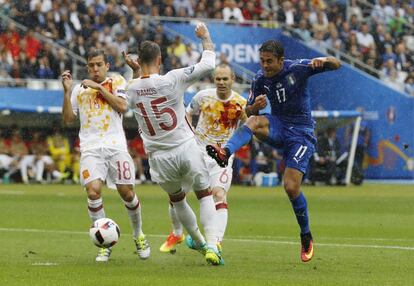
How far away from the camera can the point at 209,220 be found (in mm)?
12203

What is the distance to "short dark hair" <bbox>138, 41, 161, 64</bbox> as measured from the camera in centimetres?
1177

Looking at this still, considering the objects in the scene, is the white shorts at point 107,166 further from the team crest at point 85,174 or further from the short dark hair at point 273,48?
the short dark hair at point 273,48

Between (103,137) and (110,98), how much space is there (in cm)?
57

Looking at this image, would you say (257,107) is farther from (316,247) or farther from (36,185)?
(36,185)

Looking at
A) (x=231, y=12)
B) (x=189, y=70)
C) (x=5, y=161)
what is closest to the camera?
(x=189, y=70)

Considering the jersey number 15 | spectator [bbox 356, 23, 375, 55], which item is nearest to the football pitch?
the jersey number 15

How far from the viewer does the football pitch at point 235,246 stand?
10805 millimetres

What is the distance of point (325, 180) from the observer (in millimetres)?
36750

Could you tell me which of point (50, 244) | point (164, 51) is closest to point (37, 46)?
point (164, 51)

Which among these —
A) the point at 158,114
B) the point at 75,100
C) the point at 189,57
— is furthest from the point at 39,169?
the point at 158,114

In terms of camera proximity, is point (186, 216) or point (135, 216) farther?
point (135, 216)

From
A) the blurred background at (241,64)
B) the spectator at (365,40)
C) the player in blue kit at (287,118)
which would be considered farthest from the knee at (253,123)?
the spectator at (365,40)

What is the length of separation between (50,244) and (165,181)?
130 inches

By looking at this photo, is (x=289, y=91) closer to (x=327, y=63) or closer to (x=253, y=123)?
(x=253, y=123)
